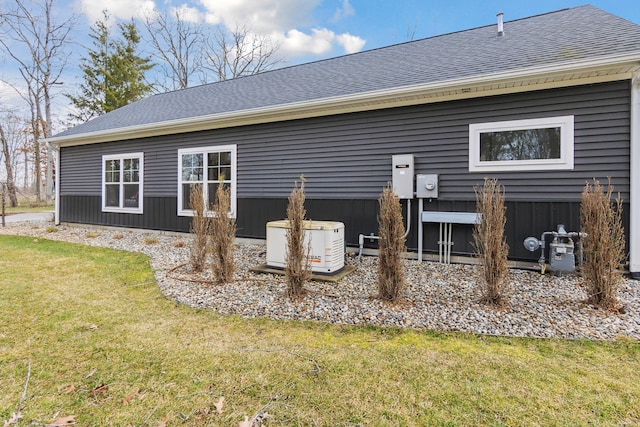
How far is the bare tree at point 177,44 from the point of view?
819 inches

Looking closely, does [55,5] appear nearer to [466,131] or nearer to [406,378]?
[466,131]

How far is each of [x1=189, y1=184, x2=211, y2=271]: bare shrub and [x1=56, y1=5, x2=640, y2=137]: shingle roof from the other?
2.78 m

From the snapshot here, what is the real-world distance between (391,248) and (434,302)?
0.79 metres

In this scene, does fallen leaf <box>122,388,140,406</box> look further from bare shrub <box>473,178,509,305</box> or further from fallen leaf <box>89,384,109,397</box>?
bare shrub <box>473,178,509,305</box>

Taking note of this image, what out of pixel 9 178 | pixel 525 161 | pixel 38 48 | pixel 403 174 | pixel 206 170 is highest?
pixel 38 48

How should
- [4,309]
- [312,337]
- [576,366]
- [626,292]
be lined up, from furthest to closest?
[626,292] < [4,309] < [312,337] < [576,366]

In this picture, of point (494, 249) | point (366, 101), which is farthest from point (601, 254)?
point (366, 101)

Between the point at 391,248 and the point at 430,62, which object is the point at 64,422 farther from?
the point at 430,62

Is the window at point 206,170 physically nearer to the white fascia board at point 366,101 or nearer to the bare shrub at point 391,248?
the white fascia board at point 366,101

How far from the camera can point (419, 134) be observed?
5.50 metres

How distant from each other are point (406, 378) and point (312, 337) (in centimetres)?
90

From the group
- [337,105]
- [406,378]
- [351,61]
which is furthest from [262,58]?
[406,378]

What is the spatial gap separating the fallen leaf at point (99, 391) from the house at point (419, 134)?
453 cm

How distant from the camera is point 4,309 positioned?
10.9ft
